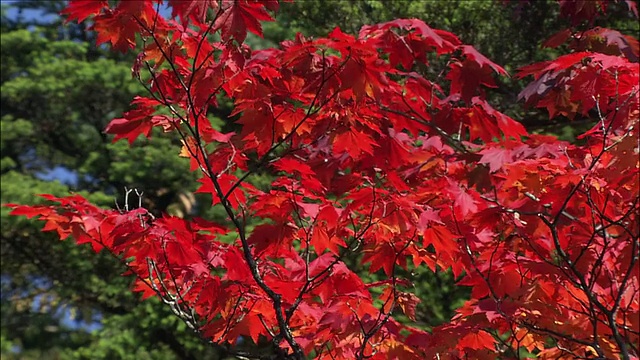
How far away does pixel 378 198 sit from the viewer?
241cm

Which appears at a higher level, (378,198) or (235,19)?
(235,19)

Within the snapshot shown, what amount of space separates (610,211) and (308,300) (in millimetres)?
1184

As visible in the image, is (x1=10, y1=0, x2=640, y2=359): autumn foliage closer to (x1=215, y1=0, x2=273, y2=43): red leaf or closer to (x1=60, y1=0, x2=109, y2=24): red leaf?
(x1=60, y1=0, x2=109, y2=24): red leaf

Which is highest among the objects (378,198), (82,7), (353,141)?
(82,7)

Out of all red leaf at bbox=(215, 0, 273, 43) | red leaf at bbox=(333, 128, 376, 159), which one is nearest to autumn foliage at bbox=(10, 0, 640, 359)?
red leaf at bbox=(333, 128, 376, 159)

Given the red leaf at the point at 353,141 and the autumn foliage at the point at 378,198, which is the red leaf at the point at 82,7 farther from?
the red leaf at the point at 353,141

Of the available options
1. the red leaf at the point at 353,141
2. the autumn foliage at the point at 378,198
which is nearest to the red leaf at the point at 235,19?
the autumn foliage at the point at 378,198

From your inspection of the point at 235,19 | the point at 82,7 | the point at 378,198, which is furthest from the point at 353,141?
the point at 82,7

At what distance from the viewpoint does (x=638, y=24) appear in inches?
281

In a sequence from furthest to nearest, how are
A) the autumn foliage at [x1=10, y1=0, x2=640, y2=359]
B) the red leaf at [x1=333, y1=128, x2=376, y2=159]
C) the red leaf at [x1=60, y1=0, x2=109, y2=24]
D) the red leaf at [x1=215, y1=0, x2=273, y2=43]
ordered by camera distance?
the red leaf at [x1=333, y1=128, x2=376, y2=159]
the autumn foliage at [x1=10, y1=0, x2=640, y2=359]
the red leaf at [x1=60, y1=0, x2=109, y2=24]
the red leaf at [x1=215, y1=0, x2=273, y2=43]

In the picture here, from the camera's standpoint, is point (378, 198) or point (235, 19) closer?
point (235, 19)

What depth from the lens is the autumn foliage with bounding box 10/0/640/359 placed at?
87.8 inches

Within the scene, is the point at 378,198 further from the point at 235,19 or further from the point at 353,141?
the point at 235,19

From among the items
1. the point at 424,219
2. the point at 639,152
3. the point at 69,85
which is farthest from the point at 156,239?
the point at 69,85
